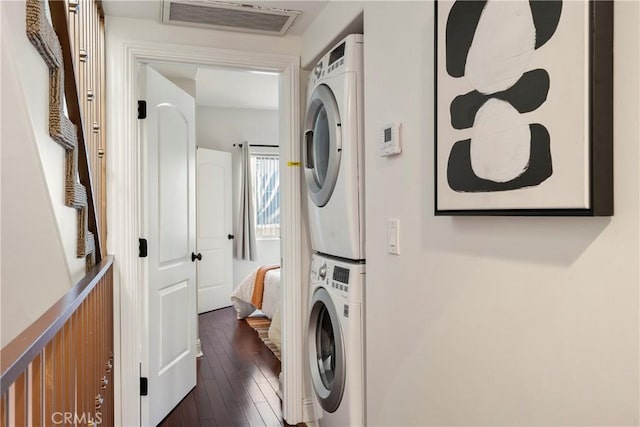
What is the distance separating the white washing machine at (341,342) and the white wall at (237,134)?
4.04m

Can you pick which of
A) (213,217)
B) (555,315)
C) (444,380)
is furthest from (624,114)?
(213,217)

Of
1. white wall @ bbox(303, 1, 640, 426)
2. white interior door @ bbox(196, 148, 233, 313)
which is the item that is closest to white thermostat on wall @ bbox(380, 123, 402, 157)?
white wall @ bbox(303, 1, 640, 426)

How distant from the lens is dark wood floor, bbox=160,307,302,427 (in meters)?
2.76

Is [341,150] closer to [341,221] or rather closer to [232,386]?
[341,221]

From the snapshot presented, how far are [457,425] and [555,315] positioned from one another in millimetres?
543

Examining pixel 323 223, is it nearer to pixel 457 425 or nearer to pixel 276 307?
pixel 457 425

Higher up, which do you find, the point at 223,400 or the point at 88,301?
the point at 88,301

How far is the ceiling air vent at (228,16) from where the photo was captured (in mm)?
2217

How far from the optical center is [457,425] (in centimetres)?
131

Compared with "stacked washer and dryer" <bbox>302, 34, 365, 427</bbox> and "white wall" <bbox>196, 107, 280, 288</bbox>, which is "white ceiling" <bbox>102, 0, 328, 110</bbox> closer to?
"white wall" <bbox>196, 107, 280, 288</bbox>

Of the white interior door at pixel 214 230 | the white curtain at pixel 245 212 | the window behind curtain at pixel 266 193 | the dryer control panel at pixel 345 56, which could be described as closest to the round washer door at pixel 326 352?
the dryer control panel at pixel 345 56

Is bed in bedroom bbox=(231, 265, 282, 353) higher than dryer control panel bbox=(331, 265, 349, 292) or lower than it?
lower

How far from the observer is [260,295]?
198 inches

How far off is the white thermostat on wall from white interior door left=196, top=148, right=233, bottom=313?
14.0 feet
